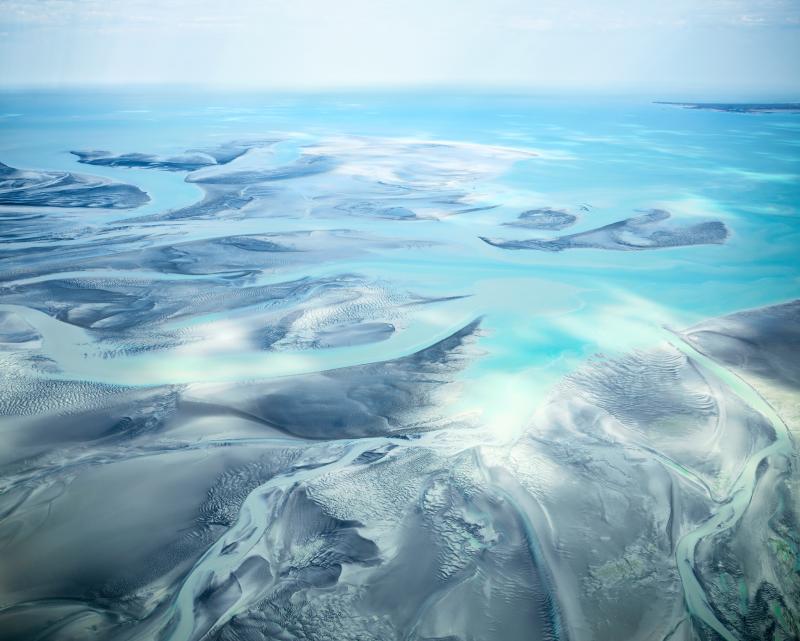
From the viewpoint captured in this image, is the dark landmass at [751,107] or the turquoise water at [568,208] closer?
the turquoise water at [568,208]

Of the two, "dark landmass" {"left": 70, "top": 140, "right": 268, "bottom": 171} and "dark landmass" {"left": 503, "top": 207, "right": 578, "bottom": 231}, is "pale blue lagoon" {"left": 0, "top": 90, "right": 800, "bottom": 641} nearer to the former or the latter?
"dark landmass" {"left": 503, "top": 207, "right": 578, "bottom": 231}

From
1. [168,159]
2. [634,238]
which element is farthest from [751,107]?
[168,159]

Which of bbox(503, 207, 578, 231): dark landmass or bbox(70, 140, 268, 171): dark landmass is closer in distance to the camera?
bbox(503, 207, 578, 231): dark landmass

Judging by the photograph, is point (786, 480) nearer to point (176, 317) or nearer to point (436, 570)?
point (436, 570)

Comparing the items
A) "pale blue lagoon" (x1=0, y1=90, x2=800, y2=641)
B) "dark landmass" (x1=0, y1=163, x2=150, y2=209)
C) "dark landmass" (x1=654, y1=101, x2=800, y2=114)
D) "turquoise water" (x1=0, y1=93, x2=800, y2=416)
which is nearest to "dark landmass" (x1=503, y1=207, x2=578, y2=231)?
"pale blue lagoon" (x1=0, y1=90, x2=800, y2=641)

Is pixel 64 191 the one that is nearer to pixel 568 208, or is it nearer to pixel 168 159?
pixel 168 159

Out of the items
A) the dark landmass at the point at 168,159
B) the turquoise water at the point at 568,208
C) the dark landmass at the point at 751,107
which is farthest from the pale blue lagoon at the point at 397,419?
Answer: the dark landmass at the point at 751,107

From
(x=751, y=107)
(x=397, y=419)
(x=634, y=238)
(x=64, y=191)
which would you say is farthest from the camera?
(x=751, y=107)

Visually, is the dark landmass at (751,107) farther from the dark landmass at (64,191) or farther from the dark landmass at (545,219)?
the dark landmass at (64,191)
